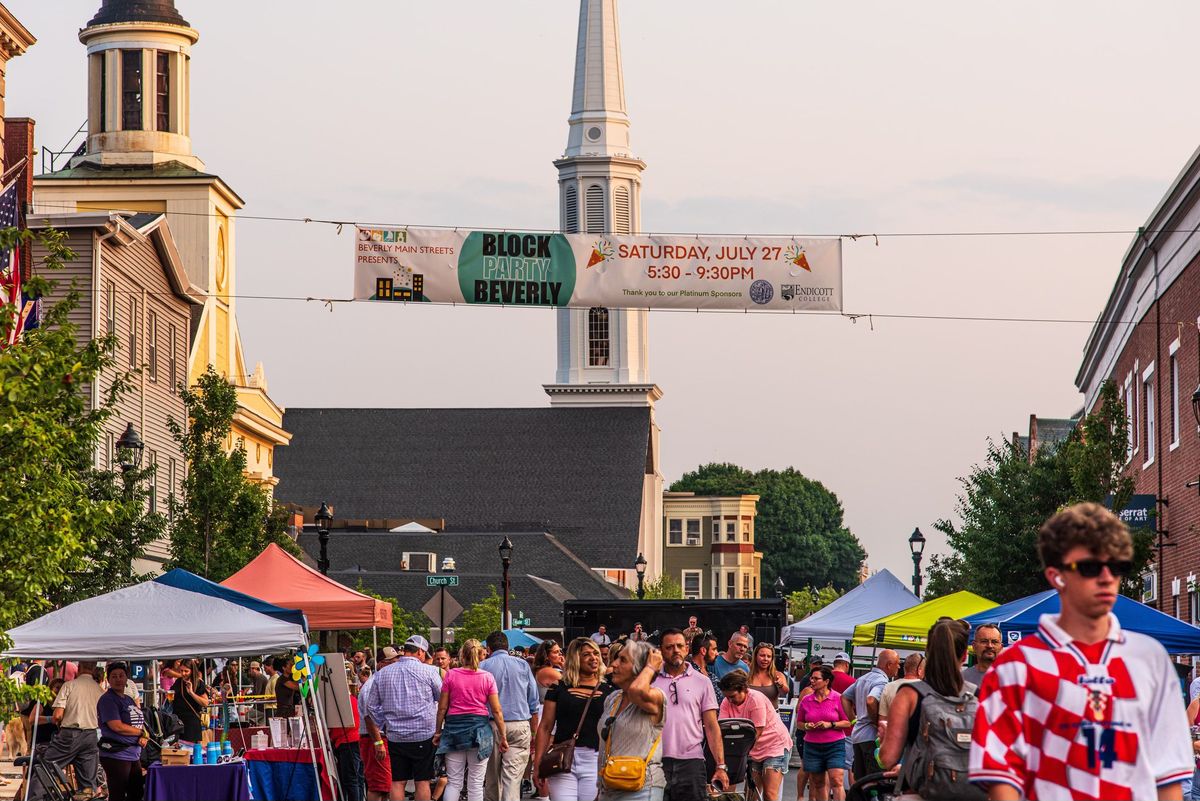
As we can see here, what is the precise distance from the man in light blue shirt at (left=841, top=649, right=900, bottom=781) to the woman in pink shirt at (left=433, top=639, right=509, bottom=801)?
323 cm

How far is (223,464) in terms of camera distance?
36.6 m

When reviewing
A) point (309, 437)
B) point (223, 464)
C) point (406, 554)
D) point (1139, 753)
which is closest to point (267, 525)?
point (223, 464)

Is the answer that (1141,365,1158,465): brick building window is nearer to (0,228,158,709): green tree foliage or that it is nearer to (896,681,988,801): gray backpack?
(0,228,158,709): green tree foliage

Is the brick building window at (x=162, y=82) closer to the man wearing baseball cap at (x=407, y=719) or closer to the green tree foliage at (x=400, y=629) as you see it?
the green tree foliage at (x=400, y=629)

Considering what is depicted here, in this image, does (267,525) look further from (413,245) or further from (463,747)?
(463,747)

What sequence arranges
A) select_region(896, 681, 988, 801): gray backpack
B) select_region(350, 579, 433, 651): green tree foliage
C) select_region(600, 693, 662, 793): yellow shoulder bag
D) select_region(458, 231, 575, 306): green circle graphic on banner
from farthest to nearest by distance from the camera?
select_region(350, 579, 433, 651): green tree foliage → select_region(458, 231, 575, 306): green circle graphic on banner → select_region(600, 693, 662, 793): yellow shoulder bag → select_region(896, 681, 988, 801): gray backpack

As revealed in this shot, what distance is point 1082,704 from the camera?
5180 millimetres

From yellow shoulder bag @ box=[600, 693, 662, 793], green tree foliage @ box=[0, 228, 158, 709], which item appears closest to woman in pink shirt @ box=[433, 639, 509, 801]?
green tree foliage @ box=[0, 228, 158, 709]

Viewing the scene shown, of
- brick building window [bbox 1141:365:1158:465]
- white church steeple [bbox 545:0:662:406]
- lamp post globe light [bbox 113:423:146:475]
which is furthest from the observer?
white church steeple [bbox 545:0:662:406]

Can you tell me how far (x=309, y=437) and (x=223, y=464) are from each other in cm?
7908

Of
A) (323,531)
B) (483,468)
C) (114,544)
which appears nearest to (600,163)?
(483,468)

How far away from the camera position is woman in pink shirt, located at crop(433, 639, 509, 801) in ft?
54.1

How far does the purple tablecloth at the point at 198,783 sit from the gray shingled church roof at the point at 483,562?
190ft

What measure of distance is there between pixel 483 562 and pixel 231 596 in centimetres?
6668
